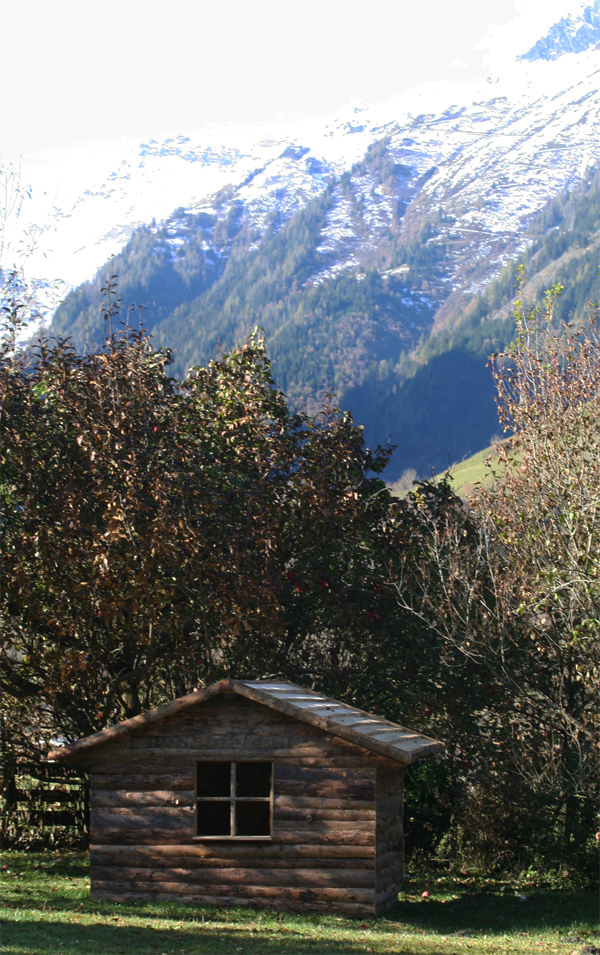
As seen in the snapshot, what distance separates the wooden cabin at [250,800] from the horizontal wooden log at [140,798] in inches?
0.6

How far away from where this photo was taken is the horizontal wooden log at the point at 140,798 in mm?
14023

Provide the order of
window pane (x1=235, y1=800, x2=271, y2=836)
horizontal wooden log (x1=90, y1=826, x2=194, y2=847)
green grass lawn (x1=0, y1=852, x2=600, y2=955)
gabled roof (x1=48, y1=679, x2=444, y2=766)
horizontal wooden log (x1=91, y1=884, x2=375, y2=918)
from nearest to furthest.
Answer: green grass lawn (x1=0, y1=852, x2=600, y2=955)
gabled roof (x1=48, y1=679, x2=444, y2=766)
horizontal wooden log (x1=91, y1=884, x2=375, y2=918)
horizontal wooden log (x1=90, y1=826, x2=194, y2=847)
window pane (x1=235, y1=800, x2=271, y2=836)

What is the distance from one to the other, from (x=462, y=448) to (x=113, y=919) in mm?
152653

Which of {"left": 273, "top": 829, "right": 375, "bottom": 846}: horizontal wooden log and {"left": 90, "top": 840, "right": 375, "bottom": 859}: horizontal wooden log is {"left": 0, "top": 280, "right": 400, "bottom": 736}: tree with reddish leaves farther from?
{"left": 273, "top": 829, "right": 375, "bottom": 846}: horizontal wooden log

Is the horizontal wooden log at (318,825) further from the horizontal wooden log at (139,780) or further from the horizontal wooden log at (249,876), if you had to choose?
the horizontal wooden log at (139,780)

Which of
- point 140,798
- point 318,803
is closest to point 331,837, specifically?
point 318,803

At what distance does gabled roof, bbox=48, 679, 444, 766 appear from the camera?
13297mm

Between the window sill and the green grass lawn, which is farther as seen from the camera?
the window sill

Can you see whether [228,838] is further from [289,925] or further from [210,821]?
[210,821]

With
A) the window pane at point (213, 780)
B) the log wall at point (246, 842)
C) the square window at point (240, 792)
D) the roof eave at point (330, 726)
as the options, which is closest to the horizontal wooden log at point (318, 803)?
the log wall at point (246, 842)

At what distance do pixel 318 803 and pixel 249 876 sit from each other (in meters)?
1.44

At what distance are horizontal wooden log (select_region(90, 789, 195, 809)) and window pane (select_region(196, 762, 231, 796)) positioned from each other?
74.7 inches

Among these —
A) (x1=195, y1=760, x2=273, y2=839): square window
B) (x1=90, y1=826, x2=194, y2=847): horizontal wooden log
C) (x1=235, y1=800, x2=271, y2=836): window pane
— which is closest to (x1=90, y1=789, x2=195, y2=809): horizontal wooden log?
(x1=90, y1=826, x2=194, y2=847): horizontal wooden log

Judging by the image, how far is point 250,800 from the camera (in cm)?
1398
